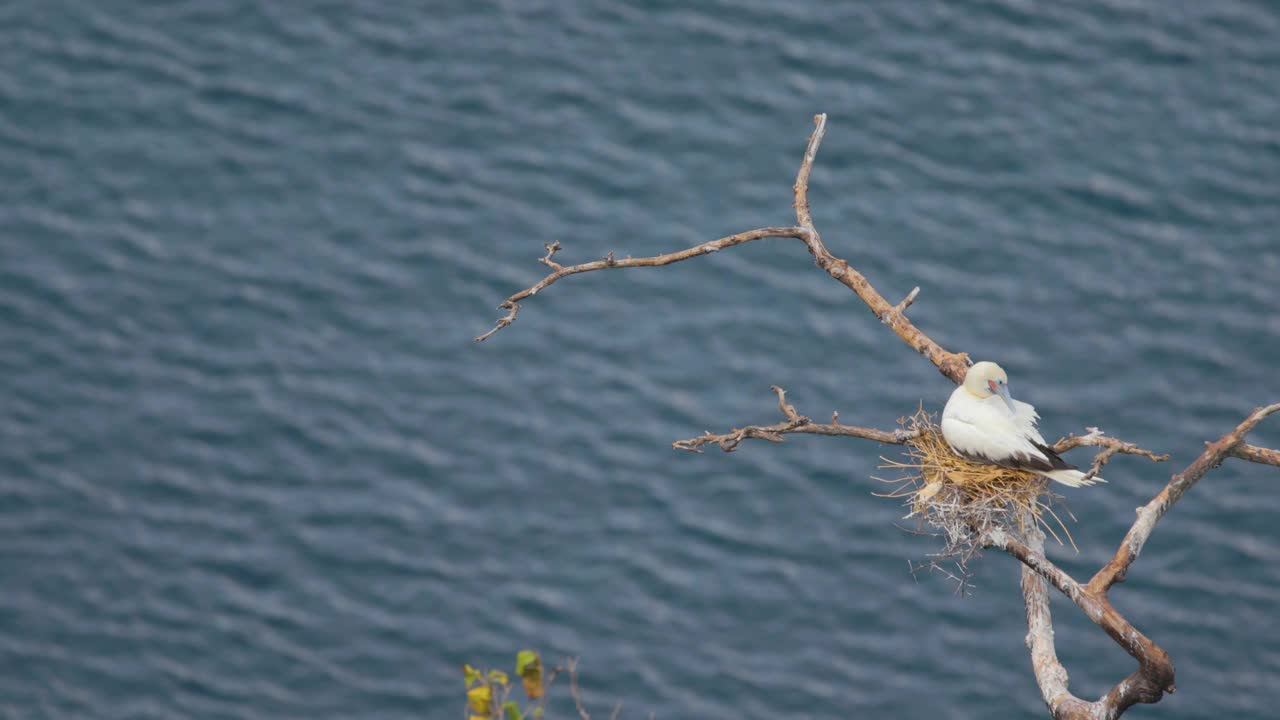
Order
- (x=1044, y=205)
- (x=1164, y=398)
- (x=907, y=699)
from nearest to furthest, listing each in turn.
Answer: (x=907, y=699)
(x=1164, y=398)
(x=1044, y=205)

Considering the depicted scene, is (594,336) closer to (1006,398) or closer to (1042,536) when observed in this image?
(1006,398)

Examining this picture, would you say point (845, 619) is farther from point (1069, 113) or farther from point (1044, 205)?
point (1069, 113)

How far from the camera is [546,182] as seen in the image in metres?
24.0

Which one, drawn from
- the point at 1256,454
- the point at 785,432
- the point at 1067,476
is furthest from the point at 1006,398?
→ the point at 785,432

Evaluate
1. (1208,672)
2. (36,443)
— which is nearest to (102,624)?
(36,443)

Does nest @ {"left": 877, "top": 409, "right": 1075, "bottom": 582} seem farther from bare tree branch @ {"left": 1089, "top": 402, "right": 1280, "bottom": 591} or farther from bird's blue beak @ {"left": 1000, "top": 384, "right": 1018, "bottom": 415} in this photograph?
bare tree branch @ {"left": 1089, "top": 402, "right": 1280, "bottom": 591}

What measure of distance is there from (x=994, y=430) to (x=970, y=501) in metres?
0.45

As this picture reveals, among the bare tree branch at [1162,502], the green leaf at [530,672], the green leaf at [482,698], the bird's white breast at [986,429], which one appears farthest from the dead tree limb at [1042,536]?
the green leaf at [482,698]

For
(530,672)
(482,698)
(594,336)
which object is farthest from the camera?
(594,336)

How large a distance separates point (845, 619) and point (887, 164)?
23.7 feet

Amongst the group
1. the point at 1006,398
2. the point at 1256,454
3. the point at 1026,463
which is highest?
the point at 1006,398

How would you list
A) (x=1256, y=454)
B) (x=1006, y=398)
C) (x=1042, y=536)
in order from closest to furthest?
(x=1256, y=454) → (x=1042, y=536) → (x=1006, y=398)

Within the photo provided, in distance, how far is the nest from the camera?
8984 mm

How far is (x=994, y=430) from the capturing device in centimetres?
916
